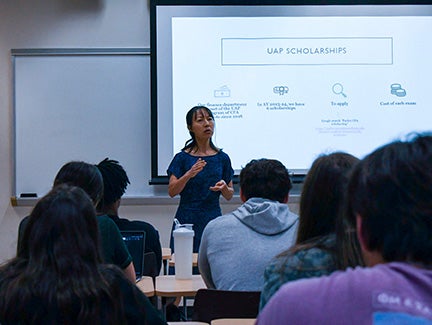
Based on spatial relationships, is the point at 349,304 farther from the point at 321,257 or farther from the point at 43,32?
A: the point at 43,32

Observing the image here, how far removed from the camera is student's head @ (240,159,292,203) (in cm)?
246

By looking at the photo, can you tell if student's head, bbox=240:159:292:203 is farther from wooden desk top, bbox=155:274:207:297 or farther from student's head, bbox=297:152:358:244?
student's head, bbox=297:152:358:244

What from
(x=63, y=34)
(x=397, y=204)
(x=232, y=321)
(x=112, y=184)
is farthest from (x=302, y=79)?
(x=397, y=204)

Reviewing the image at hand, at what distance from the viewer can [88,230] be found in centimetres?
150

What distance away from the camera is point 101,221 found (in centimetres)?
230

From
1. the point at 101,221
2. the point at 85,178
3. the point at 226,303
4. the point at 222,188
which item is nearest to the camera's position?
Answer: the point at 226,303

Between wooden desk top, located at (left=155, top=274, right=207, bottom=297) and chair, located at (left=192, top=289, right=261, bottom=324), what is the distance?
1.34 feet

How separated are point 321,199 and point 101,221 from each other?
101cm

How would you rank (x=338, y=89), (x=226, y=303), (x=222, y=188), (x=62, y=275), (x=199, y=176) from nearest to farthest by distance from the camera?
1. (x=62, y=275)
2. (x=226, y=303)
3. (x=222, y=188)
4. (x=199, y=176)
5. (x=338, y=89)

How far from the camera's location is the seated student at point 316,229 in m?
1.42

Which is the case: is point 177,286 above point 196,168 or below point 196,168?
below

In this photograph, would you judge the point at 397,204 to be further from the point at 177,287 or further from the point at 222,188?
the point at 222,188

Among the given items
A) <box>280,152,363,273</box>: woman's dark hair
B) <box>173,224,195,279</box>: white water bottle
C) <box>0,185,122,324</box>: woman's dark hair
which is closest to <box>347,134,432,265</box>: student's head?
<box>280,152,363,273</box>: woman's dark hair

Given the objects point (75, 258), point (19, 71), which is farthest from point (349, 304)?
point (19, 71)
